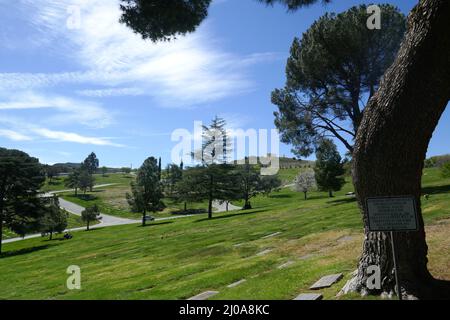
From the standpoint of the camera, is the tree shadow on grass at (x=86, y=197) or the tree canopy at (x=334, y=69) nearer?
the tree canopy at (x=334, y=69)

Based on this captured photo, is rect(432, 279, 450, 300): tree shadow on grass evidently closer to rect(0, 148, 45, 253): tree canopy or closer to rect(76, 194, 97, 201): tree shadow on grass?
rect(0, 148, 45, 253): tree canopy

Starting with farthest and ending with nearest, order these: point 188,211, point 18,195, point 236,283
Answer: point 188,211
point 18,195
point 236,283

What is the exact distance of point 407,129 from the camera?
723 cm

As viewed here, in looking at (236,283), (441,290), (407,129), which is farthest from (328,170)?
(407,129)

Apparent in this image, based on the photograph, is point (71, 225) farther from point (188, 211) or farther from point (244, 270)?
point (244, 270)

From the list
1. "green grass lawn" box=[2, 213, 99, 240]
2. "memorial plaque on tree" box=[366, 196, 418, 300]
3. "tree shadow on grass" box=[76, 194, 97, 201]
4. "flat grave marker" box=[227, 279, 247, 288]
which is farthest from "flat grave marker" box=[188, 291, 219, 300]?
"tree shadow on grass" box=[76, 194, 97, 201]

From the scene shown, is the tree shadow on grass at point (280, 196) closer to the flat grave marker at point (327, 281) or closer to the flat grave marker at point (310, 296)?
the flat grave marker at point (327, 281)

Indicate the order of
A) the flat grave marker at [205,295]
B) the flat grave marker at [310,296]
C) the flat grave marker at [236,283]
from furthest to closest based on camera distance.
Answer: the flat grave marker at [236,283] < the flat grave marker at [205,295] < the flat grave marker at [310,296]

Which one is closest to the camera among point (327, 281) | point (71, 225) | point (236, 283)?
point (327, 281)

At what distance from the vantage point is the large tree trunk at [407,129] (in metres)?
7.02

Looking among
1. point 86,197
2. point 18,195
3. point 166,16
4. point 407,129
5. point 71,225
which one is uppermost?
point 166,16

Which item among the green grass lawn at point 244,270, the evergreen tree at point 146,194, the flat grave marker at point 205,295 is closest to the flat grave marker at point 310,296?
the green grass lawn at point 244,270
